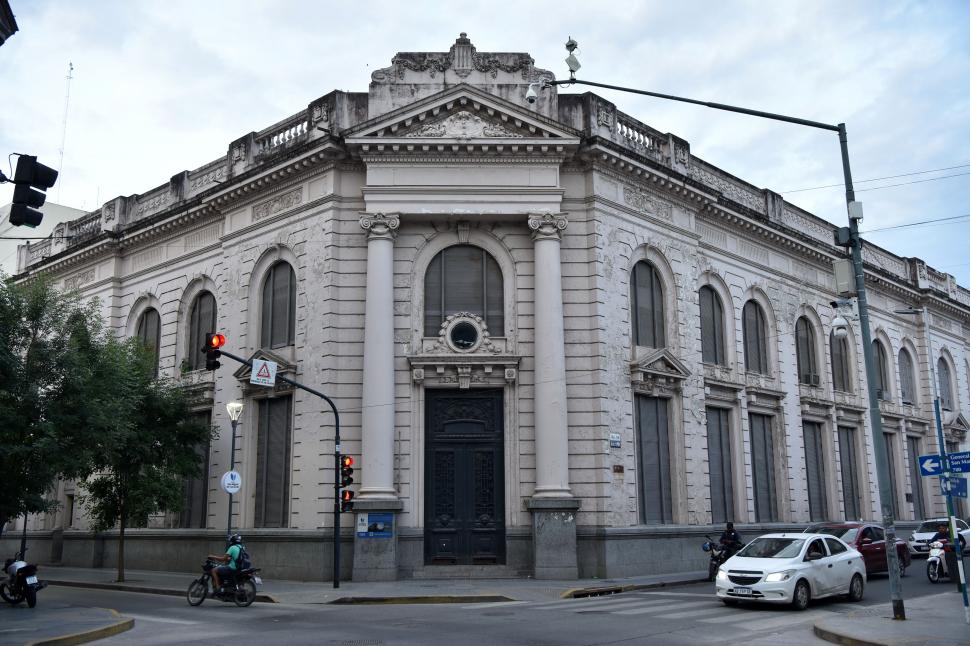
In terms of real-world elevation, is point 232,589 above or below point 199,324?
below

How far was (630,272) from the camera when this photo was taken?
95.6ft

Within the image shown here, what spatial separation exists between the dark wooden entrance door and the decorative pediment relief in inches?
181

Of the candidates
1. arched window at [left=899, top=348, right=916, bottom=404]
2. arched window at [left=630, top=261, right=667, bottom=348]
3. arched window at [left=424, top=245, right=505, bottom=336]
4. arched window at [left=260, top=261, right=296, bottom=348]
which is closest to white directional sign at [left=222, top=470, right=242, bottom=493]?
arched window at [left=260, top=261, right=296, bottom=348]

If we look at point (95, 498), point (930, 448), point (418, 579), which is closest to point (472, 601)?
point (418, 579)

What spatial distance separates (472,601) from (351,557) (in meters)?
5.77

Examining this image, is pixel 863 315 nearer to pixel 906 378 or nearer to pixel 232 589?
pixel 232 589

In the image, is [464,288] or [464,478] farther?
[464,288]

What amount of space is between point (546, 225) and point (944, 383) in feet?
105

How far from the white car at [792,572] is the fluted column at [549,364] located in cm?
676

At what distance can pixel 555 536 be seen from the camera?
2498 cm

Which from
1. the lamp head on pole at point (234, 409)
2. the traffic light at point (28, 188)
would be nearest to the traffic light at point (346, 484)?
the lamp head on pole at point (234, 409)

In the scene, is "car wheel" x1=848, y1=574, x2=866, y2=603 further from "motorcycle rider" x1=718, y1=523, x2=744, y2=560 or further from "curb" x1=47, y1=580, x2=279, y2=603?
"curb" x1=47, y1=580, x2=279, y2=603

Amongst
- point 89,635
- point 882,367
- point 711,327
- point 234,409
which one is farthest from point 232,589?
point 882,367

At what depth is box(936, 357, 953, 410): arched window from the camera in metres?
47.6
